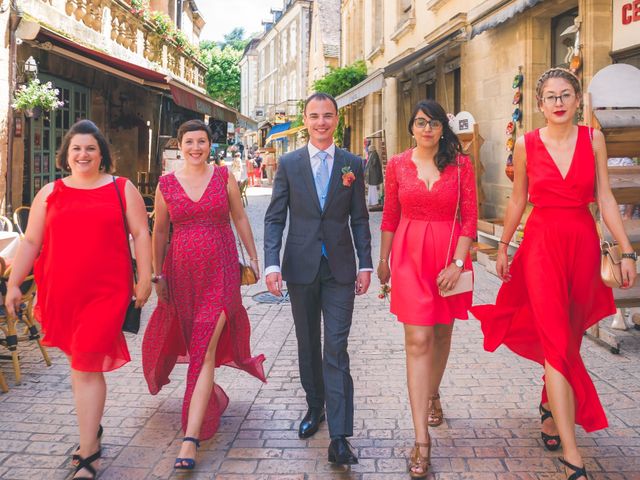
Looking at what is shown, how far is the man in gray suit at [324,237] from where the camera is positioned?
3504 millimetres

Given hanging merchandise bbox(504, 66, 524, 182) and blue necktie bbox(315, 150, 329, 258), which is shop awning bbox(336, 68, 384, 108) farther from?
blue necktie bbox(315, 150, 329, 258)

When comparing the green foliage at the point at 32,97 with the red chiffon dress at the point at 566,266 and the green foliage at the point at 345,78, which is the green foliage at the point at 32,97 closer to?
the red chiffon dress at the point at 566,266

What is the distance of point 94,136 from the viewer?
350 cm

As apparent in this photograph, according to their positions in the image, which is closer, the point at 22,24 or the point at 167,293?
the point at 167,293

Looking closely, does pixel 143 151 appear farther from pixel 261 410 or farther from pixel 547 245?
pixel 547 245

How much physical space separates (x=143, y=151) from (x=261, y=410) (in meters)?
11.0

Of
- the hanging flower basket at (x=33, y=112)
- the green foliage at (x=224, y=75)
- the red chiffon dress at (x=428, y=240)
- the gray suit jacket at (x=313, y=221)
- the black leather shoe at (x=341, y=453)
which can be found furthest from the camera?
the green foliage at (x=224, y=75)

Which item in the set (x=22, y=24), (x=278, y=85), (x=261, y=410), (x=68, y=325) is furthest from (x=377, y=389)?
(x=278, y=85)

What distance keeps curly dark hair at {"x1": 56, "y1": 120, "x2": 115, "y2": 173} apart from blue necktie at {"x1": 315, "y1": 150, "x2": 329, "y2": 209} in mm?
1196

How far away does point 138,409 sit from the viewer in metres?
4.21

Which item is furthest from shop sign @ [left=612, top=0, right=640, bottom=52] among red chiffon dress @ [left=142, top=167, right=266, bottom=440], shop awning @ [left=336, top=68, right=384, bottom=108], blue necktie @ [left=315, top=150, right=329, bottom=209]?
shop awning @ [left=336, top=68, right=384, bottom=108]

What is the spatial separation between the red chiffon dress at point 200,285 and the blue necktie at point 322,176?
58 cm

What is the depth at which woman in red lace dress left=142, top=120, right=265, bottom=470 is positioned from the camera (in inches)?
140

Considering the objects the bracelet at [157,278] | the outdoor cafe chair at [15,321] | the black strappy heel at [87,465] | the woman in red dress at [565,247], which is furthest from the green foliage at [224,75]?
the black strappy heel at [87,465]
